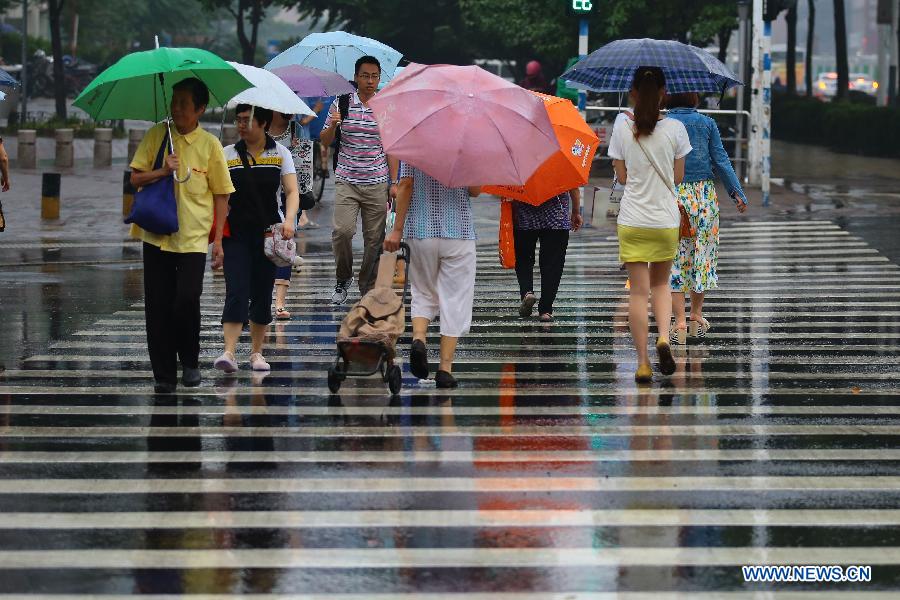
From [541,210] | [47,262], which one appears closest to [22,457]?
[541,210]

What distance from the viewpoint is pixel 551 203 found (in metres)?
13.3

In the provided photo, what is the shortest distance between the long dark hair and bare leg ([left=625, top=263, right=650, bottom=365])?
0.84 metres

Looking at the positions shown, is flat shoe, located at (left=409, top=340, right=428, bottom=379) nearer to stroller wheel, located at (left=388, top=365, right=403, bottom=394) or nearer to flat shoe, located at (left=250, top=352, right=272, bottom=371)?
stroller wheel, located at (left=388, top=365, right=403, bottom=394)

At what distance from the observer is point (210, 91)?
33.1 feet

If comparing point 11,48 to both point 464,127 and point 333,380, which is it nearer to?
point 333,380

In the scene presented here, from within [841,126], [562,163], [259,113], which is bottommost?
[562,163]

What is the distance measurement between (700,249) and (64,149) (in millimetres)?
20516

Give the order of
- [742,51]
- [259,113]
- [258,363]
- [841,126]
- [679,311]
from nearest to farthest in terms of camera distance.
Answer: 1. [259,113]
2. [258,363]
3. [679,311]
4. [841,126]
5. [742,51]

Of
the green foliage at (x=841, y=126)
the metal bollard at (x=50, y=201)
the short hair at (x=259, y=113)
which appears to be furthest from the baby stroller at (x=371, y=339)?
the green foliage at (x=841, y=126)

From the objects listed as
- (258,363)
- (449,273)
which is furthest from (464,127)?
(258,363)

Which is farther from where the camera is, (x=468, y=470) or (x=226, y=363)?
(x=226, y=363)

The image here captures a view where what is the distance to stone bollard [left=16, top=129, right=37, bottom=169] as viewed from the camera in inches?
1172

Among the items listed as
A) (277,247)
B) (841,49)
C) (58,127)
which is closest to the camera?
(277,247)

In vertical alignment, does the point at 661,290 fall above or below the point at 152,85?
below
